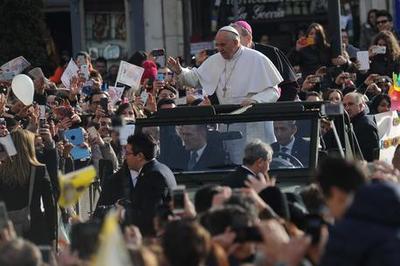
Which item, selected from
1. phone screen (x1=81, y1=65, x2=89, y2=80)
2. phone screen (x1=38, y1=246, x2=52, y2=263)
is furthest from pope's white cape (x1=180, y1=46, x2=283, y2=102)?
phone screen (x1=81, y1=65, x2=89, y2=80)

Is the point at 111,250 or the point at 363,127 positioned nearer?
the point at 111,250

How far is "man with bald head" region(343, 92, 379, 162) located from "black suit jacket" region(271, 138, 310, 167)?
5.79 feet

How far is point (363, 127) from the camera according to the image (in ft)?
49.8

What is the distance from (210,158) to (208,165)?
0.27ft

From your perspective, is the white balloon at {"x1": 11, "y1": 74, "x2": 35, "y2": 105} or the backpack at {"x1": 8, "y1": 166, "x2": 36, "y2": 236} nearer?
the backpack at {"x1": 8, "y1": 166, "x2": 36, "y2": 236}

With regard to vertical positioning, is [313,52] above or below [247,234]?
above

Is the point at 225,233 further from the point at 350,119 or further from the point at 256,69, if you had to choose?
the point at 350,119

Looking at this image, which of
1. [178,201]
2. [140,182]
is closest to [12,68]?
[140,182]

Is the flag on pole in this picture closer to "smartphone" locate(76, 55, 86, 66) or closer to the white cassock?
the white cassock

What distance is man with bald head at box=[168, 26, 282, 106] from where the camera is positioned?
14.2 meters

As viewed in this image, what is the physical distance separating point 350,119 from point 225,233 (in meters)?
6.91

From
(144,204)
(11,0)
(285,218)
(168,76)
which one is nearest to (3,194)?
(144,204)

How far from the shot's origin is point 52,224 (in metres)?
13.9

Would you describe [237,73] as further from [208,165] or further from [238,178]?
Answer: [238,178]
